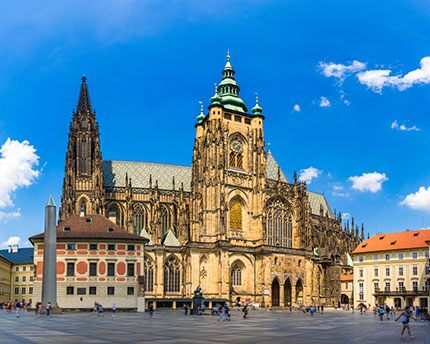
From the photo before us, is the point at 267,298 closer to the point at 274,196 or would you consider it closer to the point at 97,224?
the point at 274,196

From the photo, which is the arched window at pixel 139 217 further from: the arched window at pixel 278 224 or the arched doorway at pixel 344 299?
the arched doorway at pixel 344 299

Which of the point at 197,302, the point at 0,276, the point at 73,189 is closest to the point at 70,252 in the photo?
the point at 197,302

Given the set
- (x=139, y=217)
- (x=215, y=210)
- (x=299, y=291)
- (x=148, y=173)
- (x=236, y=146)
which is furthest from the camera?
(x=148, y=173)

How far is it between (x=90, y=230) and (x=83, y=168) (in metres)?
26.8

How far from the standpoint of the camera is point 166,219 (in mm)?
100188

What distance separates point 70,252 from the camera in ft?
224

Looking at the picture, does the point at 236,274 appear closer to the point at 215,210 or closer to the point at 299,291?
the point at 215,210

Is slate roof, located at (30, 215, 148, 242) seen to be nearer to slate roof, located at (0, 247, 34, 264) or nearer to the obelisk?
the obelisk

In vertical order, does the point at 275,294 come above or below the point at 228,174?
below

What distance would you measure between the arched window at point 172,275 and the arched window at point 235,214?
34.7 ft

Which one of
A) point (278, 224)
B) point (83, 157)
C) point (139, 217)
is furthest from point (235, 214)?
point (83, 157)

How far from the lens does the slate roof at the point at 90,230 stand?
68.2 m

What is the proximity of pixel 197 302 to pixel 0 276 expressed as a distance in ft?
215

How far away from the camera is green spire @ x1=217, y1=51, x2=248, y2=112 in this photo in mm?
100812
